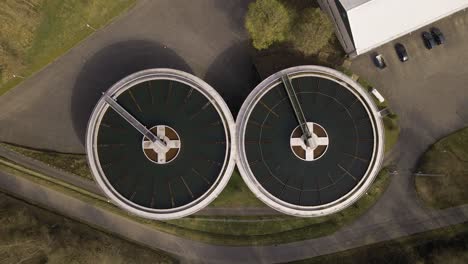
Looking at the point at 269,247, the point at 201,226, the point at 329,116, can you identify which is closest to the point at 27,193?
the point at 201,226

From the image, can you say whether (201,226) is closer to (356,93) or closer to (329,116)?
(329,116)

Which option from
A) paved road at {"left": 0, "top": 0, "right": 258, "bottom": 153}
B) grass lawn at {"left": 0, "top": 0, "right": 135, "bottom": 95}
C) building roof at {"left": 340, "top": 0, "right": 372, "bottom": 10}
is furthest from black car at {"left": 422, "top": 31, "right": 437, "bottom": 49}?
grass lawn at {"left": 0, "top": 0, "right": 135, "bottom": 95}

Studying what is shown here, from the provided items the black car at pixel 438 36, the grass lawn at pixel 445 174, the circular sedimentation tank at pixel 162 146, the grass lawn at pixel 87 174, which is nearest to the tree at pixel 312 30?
the circular sedimentation tank at pixel 162 146

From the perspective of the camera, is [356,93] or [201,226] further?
[201,226]

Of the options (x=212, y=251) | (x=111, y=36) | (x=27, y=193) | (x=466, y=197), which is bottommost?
(x=466, y=197)

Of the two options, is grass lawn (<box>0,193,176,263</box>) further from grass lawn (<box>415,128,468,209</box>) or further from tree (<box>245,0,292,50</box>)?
grass lawn (<box>415,128,468,209</box>)

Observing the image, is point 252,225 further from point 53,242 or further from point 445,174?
point 445,174
